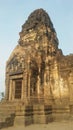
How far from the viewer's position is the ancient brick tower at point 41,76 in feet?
45.5

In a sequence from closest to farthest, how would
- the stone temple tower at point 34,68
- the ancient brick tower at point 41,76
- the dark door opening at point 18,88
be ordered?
the ancient brick tower at point 41,76
the stone temple tower at point 34,68
the dark door opening at point 18,88

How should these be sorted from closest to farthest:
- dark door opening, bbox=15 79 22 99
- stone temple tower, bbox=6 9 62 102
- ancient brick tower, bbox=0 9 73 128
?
ancient brick tower, bbox=0 9 73 128
stone temple tower, bbox=6 9 62 102
dark door opening, bbox=15 79 22 99

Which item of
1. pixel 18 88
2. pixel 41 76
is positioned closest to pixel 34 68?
pixel 41 76

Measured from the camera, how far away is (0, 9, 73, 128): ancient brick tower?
45.5 feet

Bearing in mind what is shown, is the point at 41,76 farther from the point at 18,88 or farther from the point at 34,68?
the point at 18,88

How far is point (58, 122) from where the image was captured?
12148 mm

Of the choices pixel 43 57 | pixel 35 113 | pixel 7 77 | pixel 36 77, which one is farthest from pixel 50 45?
pixel 35 113

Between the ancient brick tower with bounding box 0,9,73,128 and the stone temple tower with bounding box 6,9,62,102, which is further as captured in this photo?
the stone temple tower with bounding box 6,9,62,102

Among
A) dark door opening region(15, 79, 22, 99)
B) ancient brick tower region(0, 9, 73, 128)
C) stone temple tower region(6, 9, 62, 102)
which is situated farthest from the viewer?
dark door opening region(15, 79, 22, 99)

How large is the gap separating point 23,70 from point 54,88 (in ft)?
8.61

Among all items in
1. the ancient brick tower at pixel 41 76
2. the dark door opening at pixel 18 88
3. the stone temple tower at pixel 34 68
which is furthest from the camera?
the dark door opening at pixel 18 88

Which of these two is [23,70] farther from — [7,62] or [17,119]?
[17,119]

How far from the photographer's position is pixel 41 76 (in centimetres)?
1503

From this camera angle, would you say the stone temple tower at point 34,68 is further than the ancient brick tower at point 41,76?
Yes
